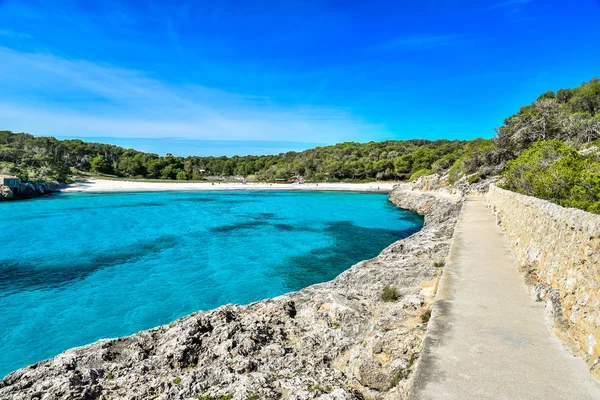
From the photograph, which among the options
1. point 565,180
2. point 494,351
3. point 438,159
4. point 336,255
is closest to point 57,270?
point 336,255

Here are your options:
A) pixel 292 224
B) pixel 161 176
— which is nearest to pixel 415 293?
pixel 292 224

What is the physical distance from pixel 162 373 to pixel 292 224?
74.1 ft

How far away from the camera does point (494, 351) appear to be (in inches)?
150

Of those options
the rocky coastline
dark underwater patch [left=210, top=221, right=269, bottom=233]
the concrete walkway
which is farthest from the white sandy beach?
the concrete walkway

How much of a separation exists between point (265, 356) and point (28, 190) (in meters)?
64.5

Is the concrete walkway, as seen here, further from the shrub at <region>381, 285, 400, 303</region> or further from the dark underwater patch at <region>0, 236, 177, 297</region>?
the dark underwater patch at <region>0, 236, 177, 297</region>

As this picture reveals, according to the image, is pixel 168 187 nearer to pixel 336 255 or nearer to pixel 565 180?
pixel 336 255

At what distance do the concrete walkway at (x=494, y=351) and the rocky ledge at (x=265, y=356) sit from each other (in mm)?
440

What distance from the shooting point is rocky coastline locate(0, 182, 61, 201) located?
47344 mm

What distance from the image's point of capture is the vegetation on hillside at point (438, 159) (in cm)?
1162

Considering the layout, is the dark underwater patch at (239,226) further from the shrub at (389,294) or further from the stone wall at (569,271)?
the stone wall at (569,271)

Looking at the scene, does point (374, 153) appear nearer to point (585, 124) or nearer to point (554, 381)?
point (585, 124)

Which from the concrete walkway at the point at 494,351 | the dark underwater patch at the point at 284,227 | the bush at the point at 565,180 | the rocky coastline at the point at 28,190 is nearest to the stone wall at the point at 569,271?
the concrete walkway at the point at 494,351

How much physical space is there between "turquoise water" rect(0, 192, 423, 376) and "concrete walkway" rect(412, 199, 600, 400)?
26.4 feet
